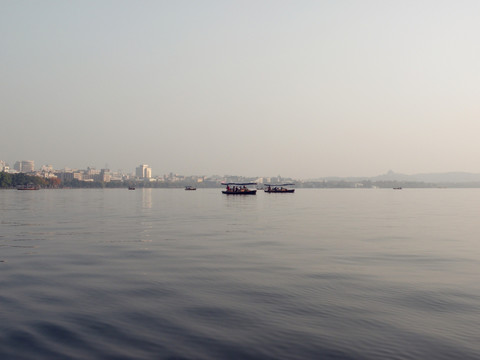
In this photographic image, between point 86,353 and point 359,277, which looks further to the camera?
point 359,277

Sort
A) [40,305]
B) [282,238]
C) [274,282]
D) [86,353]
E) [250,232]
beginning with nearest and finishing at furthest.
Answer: [86,353], [40,305], [274,282], [282,238], [250,232]

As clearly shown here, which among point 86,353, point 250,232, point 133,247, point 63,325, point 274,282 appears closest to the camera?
point 86,353

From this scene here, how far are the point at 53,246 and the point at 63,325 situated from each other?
15.8 m

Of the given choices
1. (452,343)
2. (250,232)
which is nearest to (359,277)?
(452,343)

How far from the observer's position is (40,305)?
12750 millimetres

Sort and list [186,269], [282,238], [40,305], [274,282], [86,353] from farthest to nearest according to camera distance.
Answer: [282,238] < [186,269] < [274,282] < [40,305] < [86,353]

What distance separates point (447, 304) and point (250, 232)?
21.7m

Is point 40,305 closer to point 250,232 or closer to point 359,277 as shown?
point 359,277

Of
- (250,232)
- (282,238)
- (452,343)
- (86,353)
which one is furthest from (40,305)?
(250,232)

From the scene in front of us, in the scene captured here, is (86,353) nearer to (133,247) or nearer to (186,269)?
(186,269)

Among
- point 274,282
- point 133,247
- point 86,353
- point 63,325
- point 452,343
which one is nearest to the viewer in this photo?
point 86,353

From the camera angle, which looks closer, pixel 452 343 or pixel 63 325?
pixel 452 343

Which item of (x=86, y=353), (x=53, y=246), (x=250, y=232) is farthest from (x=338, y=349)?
(x=250, y=232)

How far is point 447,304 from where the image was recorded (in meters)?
13.2
